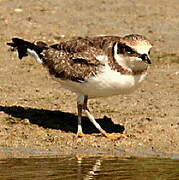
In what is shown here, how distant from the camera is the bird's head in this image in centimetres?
1062

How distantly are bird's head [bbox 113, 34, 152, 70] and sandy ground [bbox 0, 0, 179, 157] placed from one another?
114 cm

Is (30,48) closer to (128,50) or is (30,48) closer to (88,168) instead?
(128,50)

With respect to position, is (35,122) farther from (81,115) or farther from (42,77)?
(42,77)

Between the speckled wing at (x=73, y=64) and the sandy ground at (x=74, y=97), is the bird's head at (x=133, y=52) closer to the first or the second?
the speckled wing at (x=73, y=64)

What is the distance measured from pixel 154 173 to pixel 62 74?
8.07 ft

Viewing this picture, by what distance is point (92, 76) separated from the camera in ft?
36.0

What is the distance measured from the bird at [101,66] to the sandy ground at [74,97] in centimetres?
49

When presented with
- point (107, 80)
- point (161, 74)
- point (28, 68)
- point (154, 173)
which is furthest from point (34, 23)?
point (154, 173)

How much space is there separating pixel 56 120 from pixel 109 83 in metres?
1.61

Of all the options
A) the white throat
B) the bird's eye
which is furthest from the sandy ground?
the bird's eye

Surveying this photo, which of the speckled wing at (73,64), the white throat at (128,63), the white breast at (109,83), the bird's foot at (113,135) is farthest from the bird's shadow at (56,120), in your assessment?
the white throat at (128,63)

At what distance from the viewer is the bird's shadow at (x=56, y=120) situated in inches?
472

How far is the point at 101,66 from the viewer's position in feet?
35.9

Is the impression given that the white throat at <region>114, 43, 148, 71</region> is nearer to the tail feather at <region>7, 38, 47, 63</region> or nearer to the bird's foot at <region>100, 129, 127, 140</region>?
the bird's foot at <region>100, 129, 127, 140</region>
